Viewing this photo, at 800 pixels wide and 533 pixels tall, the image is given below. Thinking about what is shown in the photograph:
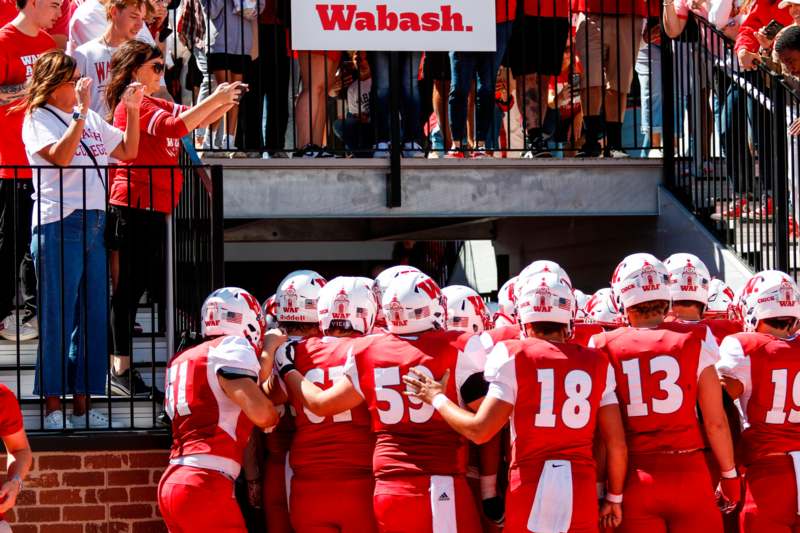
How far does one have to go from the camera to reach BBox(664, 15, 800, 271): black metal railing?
9844 mm

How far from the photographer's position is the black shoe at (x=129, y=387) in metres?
7.70

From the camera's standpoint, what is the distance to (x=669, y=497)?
6395mm

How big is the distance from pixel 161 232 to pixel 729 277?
491cm

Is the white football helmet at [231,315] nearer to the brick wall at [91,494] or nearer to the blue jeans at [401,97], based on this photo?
the brick wall at [91,494]

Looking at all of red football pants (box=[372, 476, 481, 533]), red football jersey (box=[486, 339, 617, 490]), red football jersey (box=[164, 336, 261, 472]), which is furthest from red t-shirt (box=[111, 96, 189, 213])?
red football jersey (box=[486, 339, 617, 490])

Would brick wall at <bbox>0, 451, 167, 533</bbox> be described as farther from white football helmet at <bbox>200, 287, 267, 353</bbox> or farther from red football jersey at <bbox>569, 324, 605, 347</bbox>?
red football jersey at <bbox>569, 324, 605, 347</bbox>

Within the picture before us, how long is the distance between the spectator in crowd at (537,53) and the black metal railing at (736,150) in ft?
3.49

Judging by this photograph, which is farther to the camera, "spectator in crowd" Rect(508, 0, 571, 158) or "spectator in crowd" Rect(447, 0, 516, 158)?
"spectator in crowd" Rect(508, 0, 571, 158)

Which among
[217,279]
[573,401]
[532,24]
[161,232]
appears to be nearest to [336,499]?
[573,401]

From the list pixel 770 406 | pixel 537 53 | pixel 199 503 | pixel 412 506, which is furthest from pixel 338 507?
pixel 537 53

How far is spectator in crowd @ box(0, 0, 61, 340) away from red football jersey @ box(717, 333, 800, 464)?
4322 millimetres

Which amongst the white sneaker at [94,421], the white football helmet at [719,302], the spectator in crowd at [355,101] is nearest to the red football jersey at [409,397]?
the white sneaker at [94,421]

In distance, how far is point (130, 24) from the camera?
8.56 metres

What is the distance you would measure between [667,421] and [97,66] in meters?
4.52
